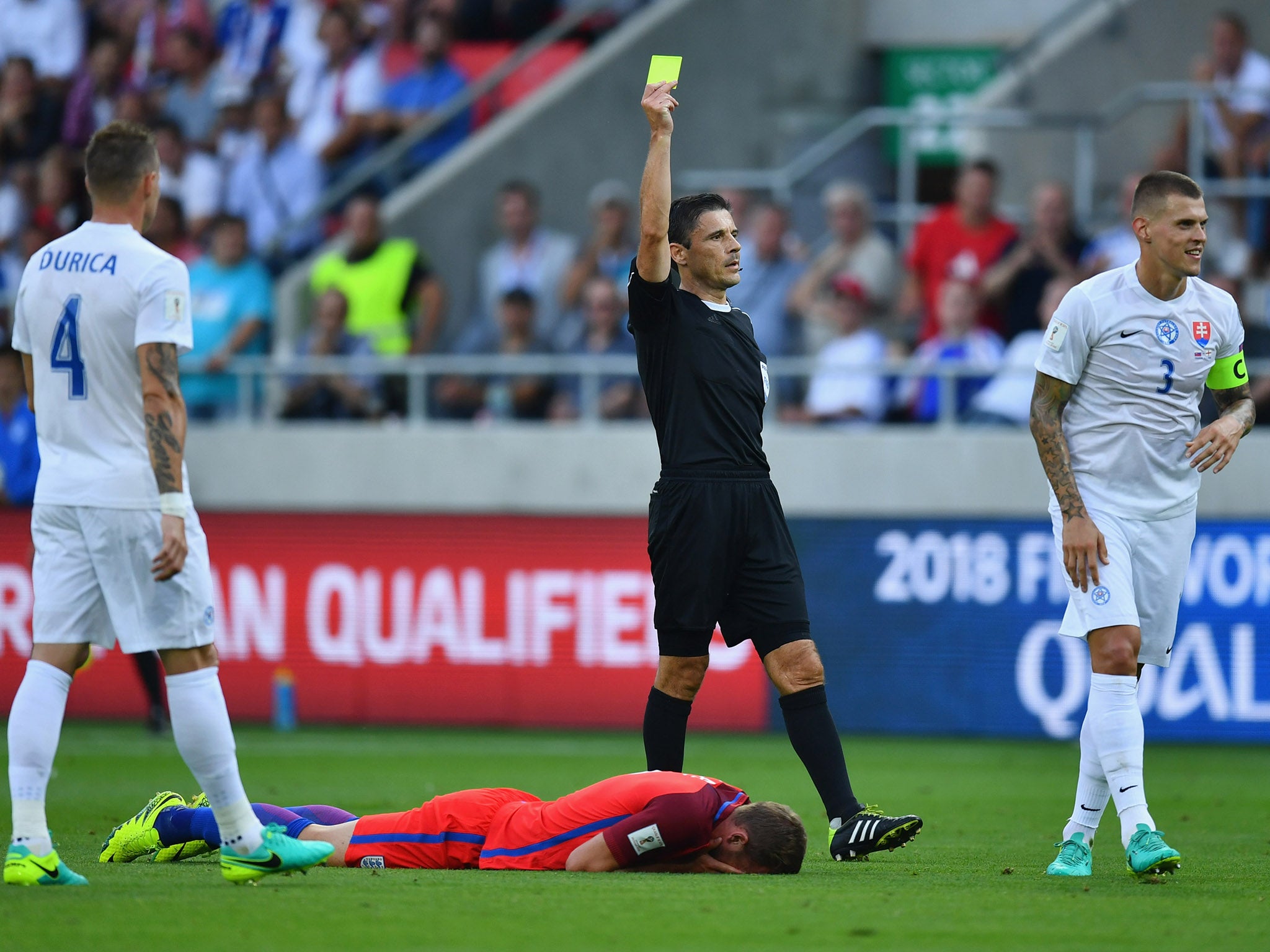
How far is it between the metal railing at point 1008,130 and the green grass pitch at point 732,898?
658 centimetres

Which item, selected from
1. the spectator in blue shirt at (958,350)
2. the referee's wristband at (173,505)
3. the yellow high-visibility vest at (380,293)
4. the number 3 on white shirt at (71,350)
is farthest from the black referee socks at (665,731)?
the yellow high-visibility vest at (380,293)

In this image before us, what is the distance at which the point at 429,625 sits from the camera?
1454 centimetres

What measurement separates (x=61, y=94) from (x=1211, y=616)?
12.7 metres

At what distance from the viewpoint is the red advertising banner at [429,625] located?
1426 centimetres

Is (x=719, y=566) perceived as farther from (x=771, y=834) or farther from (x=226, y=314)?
(x=226, y=314)

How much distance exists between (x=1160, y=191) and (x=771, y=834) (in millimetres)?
2707

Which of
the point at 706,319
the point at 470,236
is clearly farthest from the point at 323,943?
the point at 470,236

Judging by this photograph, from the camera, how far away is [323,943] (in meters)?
5.07

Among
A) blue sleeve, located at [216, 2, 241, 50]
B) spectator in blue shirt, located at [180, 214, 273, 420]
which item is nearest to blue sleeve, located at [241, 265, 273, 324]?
spectator in blue shirt, located at [180, 214, 273, 420]

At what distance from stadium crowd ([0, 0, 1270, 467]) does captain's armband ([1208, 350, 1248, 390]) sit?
21.9ft

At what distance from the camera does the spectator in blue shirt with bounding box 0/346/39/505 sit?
574 inches

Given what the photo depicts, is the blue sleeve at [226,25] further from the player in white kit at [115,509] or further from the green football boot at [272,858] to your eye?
the green football boot at [272,858]

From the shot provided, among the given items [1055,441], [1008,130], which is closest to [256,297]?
[1008,130]

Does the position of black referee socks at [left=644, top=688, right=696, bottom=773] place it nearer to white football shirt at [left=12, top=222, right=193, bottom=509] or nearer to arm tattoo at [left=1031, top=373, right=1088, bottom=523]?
arm tattoo at [left=1031, top=373, right=1088, bottom=523]
